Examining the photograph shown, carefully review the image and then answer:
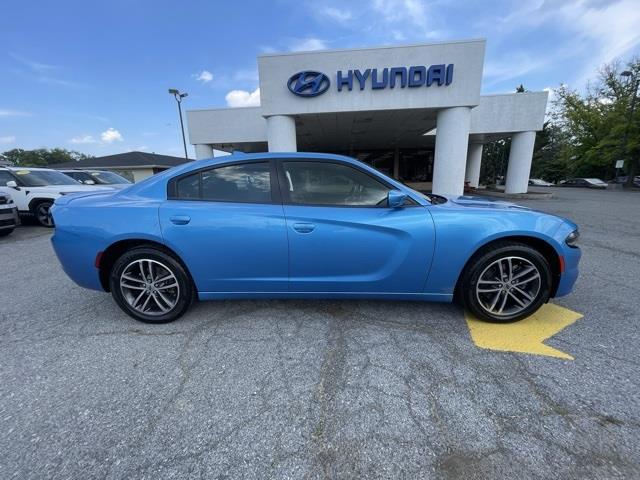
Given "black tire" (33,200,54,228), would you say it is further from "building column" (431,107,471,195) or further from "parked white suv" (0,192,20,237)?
"building column" (431,107,471,195)

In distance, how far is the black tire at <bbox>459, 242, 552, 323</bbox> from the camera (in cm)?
239

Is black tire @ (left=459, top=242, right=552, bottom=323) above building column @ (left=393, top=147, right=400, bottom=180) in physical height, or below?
below

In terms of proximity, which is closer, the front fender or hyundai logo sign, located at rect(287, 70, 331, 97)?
the front fender

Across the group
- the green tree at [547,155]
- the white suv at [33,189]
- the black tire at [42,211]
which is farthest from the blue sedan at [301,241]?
the green tree at [547,155]

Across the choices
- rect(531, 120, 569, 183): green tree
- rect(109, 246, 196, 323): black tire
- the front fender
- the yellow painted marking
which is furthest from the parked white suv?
rect(531, 120, 569, 183): green tree

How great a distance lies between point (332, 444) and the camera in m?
1.47

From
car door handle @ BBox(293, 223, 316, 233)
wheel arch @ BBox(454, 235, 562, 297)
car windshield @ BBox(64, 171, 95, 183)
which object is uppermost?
car windshield @ BBox(64, 171, 95, 183)

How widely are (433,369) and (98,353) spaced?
255 centimetres

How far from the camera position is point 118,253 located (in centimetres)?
257

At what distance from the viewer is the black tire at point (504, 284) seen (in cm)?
239

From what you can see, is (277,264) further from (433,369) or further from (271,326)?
(433,369)

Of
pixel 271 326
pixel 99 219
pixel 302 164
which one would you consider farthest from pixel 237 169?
pixel 271 326

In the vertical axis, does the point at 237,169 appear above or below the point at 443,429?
above

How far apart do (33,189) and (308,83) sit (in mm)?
8537
